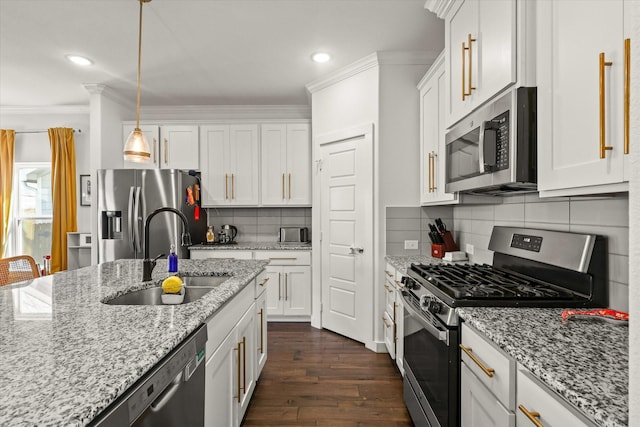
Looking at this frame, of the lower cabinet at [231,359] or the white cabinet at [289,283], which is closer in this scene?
the lower cabinet at [231,359]

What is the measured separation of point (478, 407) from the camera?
3.92ft

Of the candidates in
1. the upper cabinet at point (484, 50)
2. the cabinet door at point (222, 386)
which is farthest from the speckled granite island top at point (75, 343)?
the upper cabinet at point (484, 50)

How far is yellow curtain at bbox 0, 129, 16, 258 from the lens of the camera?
456cm

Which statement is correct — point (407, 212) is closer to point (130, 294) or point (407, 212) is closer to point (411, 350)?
point (411, 350)

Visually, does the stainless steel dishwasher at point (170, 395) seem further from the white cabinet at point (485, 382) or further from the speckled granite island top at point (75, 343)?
the white cabinet at point (485, 382)

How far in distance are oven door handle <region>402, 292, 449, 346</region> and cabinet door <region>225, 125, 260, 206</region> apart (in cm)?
267

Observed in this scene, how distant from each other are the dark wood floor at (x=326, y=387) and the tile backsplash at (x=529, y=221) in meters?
0.99

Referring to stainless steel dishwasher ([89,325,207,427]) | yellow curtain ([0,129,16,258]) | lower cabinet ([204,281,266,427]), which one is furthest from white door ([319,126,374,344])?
yellow curtain ([0,129,16,258])

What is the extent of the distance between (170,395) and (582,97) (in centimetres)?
153

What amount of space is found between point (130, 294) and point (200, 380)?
0.68 m

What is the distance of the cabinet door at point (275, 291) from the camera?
12.9 feet

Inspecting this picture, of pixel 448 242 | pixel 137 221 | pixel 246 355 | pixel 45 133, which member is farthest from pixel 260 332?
pixel 45 133

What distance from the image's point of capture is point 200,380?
1.25m

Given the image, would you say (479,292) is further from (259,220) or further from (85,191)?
(85,191)
